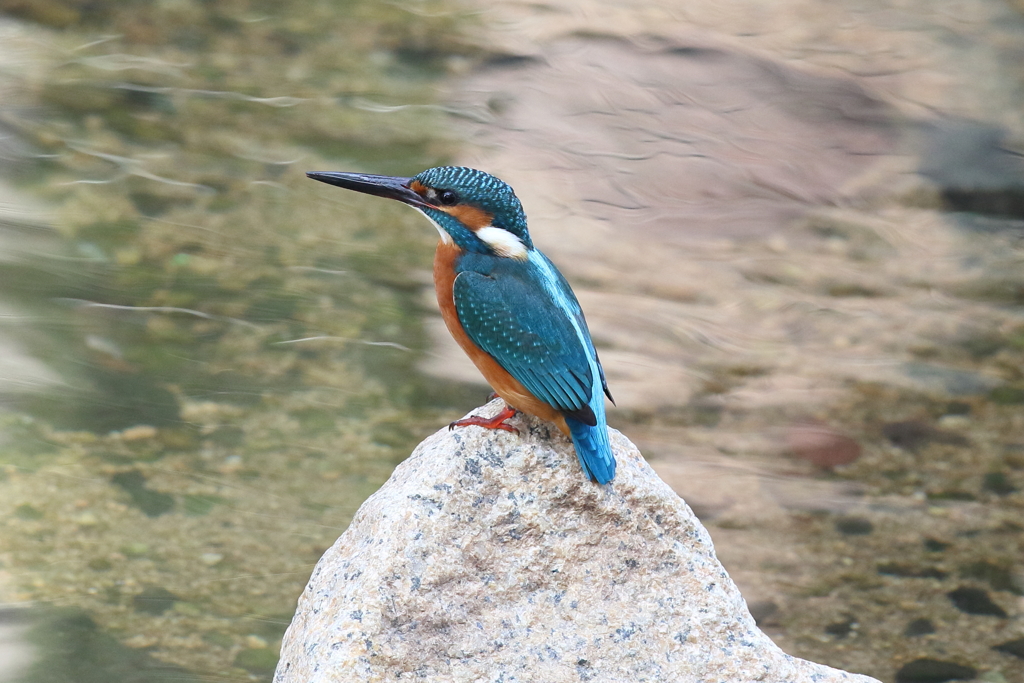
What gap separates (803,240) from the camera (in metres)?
8.14

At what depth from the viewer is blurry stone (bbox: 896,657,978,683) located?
4.96 meters

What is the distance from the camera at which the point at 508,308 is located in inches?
128

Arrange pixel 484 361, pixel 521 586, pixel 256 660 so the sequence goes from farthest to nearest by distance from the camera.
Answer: pixel 256 660, pixel 484 361, pixel 521 586

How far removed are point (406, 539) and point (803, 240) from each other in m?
5.88

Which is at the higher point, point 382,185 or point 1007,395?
point 382,185

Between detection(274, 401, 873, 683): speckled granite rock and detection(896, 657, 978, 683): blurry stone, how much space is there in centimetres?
230

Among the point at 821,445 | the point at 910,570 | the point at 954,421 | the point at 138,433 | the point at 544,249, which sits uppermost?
the point at 544,249

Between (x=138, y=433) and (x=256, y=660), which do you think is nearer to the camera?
(x=256, y=660)

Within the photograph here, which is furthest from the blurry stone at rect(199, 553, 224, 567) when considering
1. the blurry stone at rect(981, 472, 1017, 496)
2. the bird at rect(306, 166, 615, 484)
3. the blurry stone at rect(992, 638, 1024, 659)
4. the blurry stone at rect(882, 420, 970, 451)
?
the blurry stone at rect(981, 472, 1017, 496)

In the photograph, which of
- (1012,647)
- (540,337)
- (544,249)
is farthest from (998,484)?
(540,337)

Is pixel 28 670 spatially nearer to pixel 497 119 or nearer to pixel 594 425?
pixel 594 425

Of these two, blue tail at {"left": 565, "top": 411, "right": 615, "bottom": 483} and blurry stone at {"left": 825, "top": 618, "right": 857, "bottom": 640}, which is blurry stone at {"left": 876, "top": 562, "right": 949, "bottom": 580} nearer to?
blurry stone at {"left": 825, "top": 618, "right": 857, "bottom": 640}

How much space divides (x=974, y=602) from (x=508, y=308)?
3.35m

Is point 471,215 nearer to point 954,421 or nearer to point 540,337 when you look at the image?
point 540,337
